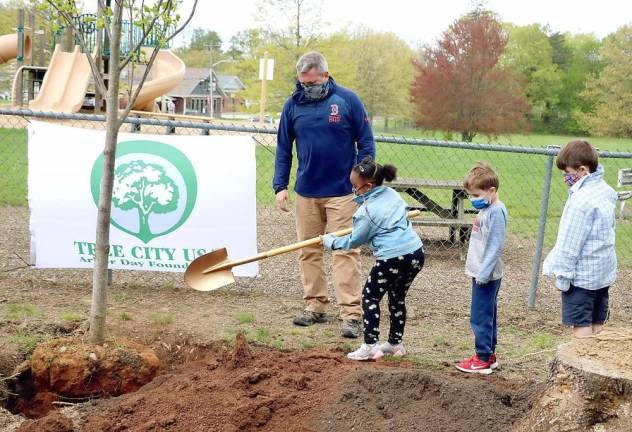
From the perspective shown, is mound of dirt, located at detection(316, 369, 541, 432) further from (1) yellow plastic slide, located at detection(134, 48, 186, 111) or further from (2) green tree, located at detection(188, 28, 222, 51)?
(2) green tree, located at detection(188, 28, 222, 51)

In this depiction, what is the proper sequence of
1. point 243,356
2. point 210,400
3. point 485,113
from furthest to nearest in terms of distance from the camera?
point 485,113
point 243,356
point 210,400

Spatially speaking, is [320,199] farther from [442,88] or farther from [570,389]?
[442,88]

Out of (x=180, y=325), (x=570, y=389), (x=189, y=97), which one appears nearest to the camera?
(x=570, y=389)

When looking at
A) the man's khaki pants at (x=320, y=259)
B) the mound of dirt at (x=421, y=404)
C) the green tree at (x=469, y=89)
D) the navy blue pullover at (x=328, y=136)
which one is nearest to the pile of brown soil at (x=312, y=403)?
the mound of dirt at (x=421, y=404)

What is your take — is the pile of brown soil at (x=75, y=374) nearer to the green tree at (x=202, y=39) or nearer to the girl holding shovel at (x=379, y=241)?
the girl holding shovel at (x=379, y=241)

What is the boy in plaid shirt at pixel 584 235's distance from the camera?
14.8 feet

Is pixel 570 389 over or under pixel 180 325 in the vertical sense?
over

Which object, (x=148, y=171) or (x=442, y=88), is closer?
(x=148, y=171)

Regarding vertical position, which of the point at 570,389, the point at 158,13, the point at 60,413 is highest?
the point at 158,13

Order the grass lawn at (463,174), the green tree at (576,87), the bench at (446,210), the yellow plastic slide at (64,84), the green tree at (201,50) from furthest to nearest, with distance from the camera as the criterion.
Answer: the green tree at (201,50)
the green tree at (576,87)
the yellow plastic slide at (64,84)
the grass lawn at (463,174)
the bench at (446,210)

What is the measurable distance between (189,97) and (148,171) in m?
69.6

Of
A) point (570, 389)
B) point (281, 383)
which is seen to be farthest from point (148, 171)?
point (570, 389)

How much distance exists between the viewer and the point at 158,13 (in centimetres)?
438

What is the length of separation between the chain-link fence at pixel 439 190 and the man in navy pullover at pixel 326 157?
0.78 meters
